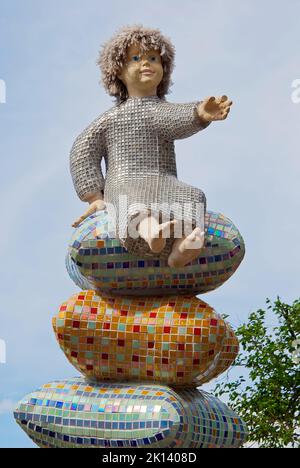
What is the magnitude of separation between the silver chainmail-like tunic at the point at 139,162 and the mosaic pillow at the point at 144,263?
0.10 meters

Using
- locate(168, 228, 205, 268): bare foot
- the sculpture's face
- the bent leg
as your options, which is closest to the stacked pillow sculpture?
locate(168, 228, 205, 268): bare foot

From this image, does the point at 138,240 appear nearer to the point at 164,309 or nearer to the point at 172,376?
the point at 164,309

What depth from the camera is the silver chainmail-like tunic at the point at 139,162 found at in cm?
525

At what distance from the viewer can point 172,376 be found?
17.2 feet

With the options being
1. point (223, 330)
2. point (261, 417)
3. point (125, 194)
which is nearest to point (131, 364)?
point (223, 330)

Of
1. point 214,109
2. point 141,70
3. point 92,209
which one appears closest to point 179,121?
point 214,109

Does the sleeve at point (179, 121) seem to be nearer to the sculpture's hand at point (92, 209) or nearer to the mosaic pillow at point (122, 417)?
the sculpture's hand at point (92, 209)

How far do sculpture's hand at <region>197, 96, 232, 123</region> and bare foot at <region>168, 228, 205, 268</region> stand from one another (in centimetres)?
79

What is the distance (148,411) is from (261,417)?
13.5ft

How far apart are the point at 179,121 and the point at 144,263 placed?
0.93 m

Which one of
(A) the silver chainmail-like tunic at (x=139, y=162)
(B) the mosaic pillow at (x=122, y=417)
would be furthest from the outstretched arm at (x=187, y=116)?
(B) the mosaic pillow at (x=122, y=417)

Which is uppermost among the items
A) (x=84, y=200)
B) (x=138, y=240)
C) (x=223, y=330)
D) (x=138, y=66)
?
(x=138, y=66)

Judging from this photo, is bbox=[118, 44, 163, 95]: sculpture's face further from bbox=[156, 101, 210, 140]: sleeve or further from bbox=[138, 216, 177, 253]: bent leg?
bbox=[138, 216, 177, 253]: bent leg

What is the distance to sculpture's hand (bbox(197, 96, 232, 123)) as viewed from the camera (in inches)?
213
